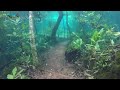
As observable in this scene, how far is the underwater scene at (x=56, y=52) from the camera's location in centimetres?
724

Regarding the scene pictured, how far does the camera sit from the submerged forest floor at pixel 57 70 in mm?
7609

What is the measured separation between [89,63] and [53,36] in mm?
5339

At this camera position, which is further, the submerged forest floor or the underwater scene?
the submerged forest floor

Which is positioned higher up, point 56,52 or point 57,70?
point 56,52

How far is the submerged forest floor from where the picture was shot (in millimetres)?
7609

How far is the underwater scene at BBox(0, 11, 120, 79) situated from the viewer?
7.24 m

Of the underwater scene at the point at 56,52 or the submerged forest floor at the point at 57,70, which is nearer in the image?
the underwater scene at the point at 56,52

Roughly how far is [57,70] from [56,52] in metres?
2.30

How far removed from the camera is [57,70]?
8219mm
